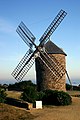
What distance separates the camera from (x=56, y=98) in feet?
119

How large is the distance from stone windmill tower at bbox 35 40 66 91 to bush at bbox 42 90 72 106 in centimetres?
574

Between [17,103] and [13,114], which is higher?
[17,103]

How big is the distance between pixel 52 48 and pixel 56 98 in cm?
1064

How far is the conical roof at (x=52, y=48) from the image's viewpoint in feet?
145

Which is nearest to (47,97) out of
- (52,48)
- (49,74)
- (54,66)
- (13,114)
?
(49,74)

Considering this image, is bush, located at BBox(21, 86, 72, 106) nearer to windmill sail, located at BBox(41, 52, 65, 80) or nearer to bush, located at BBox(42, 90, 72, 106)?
bush, located at BBox(42, 90, 72, 106)

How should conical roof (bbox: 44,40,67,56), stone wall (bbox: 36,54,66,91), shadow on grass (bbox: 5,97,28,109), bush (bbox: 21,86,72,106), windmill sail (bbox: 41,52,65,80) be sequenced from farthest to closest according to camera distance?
1. conical roof (bbox: 44,40,67,56)
2. stone wall (bbox: 36,54,66,91)
3. windmill sail (bbox: 41,52,65,80)
4. bush (bbox: 21,86,72,106)
5. shadow on grass (bbox: 5,97,28,109)

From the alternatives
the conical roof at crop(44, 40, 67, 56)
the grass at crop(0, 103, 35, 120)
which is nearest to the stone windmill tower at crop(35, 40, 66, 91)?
the conical roof at crop(44, 40, 67, 56)

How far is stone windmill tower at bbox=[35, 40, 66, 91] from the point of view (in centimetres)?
4369

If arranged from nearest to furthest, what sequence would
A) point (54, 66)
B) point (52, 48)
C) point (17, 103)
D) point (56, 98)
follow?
point (17, 103)
point (56, 98)
point (54, 66)
point (52, 48)

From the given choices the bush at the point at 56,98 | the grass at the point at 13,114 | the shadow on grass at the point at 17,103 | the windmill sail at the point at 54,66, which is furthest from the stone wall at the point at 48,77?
the grass at the point at 13,114

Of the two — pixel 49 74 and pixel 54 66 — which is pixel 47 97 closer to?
pixel 49 74

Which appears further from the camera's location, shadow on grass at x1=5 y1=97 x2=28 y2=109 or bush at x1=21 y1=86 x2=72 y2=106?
bush at x1=21 y1=86 x2=72 y2=106

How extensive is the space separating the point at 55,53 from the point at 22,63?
16.7 ft
